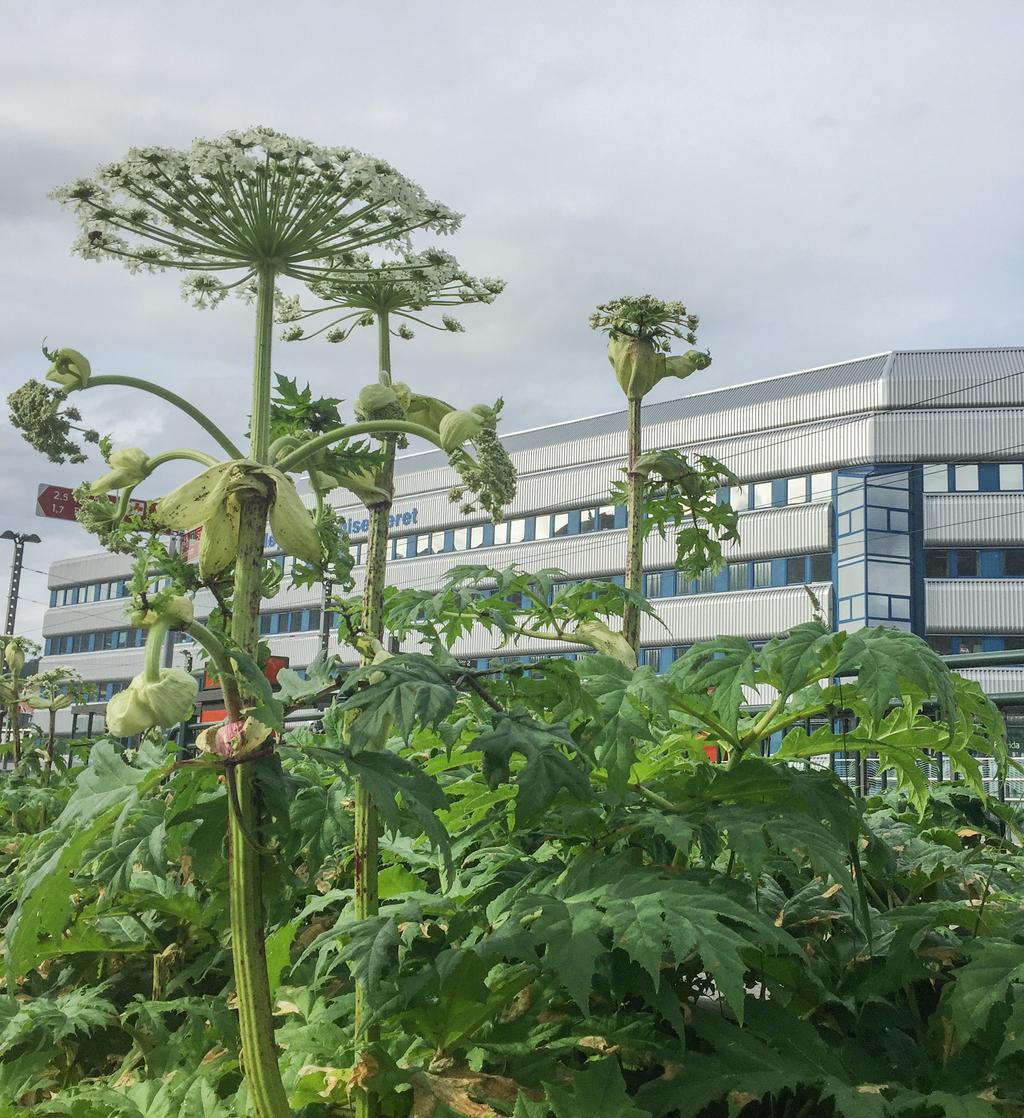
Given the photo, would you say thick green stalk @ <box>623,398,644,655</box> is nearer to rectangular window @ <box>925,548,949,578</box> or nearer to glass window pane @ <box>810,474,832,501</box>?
glass window pane @ <box>810,474,832,501</box>

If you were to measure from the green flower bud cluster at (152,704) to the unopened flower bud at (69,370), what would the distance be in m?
0.60

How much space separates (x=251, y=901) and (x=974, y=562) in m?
47.8

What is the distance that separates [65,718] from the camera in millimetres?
78375

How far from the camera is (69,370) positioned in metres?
2.15

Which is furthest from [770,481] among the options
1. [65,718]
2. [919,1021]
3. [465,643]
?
[65,718]

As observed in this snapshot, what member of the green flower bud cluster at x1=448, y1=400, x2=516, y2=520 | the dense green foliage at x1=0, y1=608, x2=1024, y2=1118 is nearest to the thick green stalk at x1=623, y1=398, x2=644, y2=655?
the dense green foliage at x1=0, y1=608, x2=1024, y2=1118

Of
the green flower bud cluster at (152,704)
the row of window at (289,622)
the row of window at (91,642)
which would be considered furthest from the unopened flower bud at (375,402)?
the row of window at (91,642)

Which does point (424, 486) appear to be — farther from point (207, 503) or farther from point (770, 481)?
point (207, 503)

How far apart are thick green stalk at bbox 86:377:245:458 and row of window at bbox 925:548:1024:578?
154ft

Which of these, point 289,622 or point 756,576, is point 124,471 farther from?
point 289,622

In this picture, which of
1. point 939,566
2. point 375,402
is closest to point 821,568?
point 939,566

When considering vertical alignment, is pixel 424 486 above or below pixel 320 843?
above

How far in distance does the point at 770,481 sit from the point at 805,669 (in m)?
48.0

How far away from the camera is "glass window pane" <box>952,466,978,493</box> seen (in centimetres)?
4572
